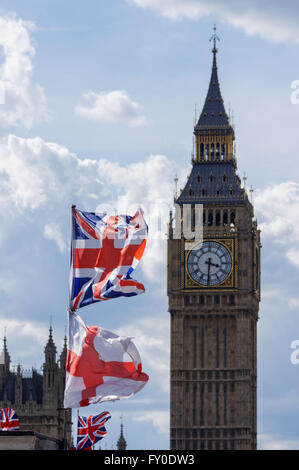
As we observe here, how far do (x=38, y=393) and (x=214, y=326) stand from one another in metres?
35.7

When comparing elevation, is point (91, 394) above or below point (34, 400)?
below

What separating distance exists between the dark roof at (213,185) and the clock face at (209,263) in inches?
216

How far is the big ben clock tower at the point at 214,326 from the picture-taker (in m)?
160

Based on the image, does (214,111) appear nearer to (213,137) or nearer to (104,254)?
(213,137)

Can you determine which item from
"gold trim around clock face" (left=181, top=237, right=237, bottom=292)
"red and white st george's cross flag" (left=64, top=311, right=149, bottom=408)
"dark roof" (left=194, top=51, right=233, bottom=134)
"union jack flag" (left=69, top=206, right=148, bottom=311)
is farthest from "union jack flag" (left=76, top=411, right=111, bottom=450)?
"dark roof" (left=194, top=51, right=233, bottom=134)

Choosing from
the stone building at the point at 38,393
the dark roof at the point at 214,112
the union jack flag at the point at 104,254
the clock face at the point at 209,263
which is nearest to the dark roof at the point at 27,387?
the stone building at the point at 38,393

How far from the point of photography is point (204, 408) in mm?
161000

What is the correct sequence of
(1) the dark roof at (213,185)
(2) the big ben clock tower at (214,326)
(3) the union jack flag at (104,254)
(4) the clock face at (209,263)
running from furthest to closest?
(1) the dark roof at (213,185) → (4) the clock face at (209,263) → (2) the big ben clock tower at (214,326) → (3) the union jack flag at (104,254)

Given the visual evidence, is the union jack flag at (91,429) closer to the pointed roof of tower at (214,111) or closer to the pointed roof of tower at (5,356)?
the pointed roof of tower at (5,356)

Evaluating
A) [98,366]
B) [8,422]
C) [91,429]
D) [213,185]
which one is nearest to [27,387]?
[8,422]

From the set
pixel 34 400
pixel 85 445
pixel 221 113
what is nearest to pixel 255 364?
pixel 221 113
